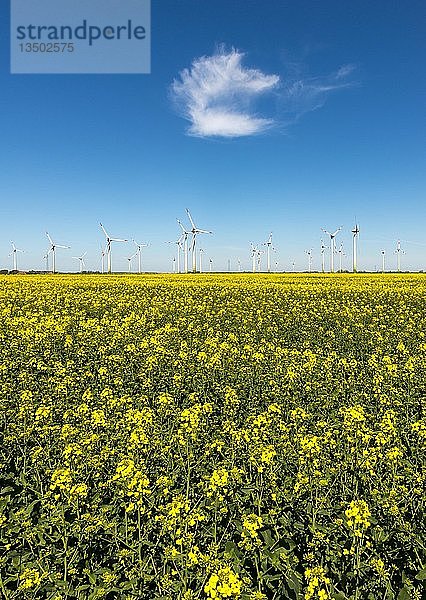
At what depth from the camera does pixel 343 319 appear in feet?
65.7

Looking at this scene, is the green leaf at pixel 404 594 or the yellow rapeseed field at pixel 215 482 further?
the yellow rapeseed field at pixel 215 482

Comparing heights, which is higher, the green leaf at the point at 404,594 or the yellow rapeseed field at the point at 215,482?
the yellow rapeseed field at the point at 215,482

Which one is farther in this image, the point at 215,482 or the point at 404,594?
the point at 215,482

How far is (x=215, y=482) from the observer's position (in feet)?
16.4

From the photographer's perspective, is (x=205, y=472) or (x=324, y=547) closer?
(x=324, y=547)

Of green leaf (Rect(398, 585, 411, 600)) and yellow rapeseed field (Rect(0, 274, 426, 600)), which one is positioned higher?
yellow rapeseed field (Rect(0, 274, 426, 600))

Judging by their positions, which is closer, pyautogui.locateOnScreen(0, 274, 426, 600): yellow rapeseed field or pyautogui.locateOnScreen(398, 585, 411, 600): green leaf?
pyautogui.locateOnScreen(398, 585, 411, 600): green leaf

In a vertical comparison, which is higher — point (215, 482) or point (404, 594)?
point (215, 482)

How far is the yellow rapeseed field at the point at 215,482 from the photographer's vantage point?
4297mm

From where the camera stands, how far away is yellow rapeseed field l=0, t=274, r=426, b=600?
4.30 metres

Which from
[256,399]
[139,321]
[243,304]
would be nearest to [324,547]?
[256,399]

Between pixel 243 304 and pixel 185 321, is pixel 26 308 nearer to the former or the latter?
pixel 185 321

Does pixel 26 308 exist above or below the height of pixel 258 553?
above

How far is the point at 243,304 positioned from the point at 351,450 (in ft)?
64.5
